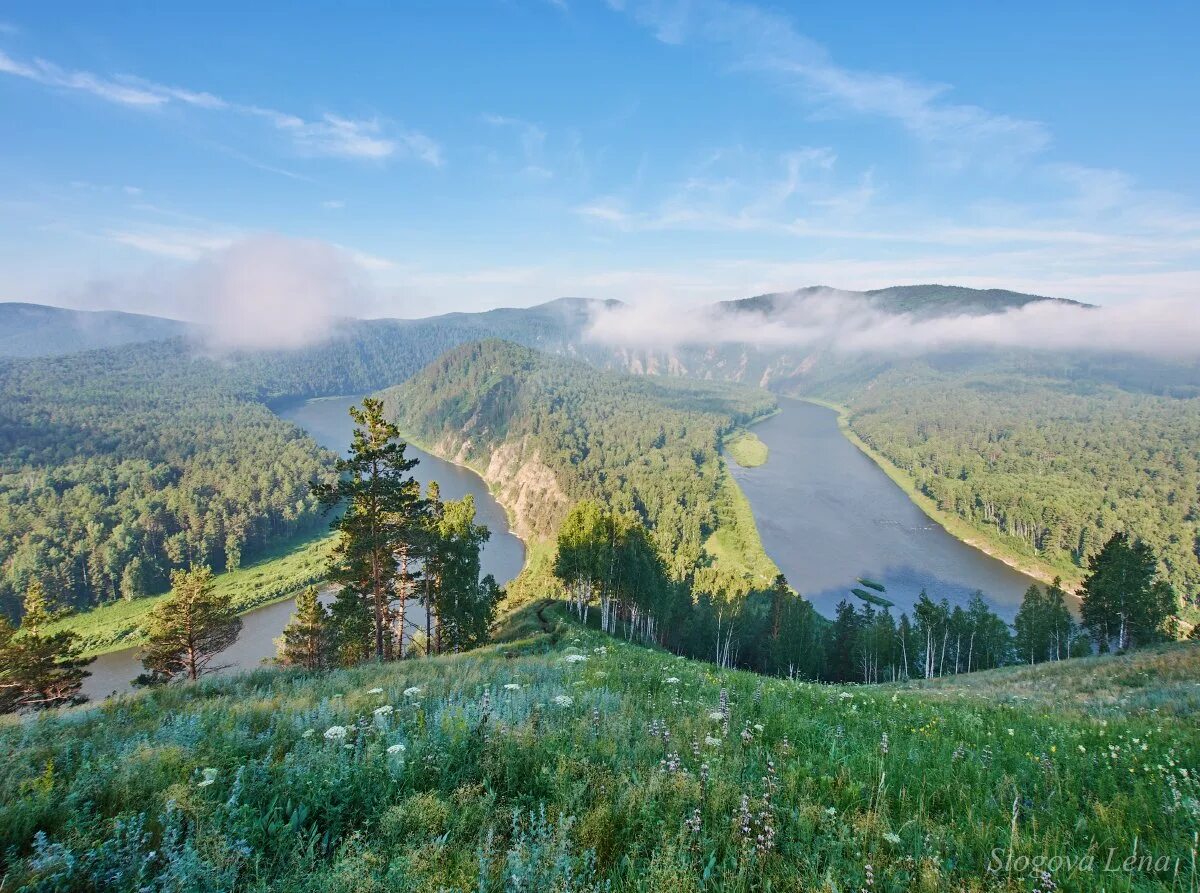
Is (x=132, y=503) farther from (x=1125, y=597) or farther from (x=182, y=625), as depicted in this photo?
(x=1125, y=597)

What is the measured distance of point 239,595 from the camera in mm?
89312

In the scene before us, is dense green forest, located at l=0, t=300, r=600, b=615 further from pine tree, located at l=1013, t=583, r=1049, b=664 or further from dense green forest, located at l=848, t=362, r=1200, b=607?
dense green forest, located at l=848, t=362, r=1200, b=607

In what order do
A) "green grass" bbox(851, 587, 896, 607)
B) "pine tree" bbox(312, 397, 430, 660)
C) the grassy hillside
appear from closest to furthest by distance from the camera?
1. the grassy hillside
2. "pine tree" bbox(312, 397, 430, 660)
3. "green grass" bbox(851, 587, 896, 607)

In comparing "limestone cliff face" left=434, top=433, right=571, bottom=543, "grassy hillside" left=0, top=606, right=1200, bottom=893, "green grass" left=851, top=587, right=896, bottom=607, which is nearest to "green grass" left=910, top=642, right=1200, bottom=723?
"grassy hillside" left=0, top=606, right=1200, bottom=893

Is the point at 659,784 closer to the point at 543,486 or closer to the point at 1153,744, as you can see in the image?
the point at 1153,744

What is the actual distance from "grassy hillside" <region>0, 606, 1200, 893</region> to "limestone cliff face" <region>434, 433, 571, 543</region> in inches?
4682

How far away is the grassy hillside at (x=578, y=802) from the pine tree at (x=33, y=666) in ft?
91.4

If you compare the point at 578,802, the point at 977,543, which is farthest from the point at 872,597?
the point at 578,802

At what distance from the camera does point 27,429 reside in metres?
171

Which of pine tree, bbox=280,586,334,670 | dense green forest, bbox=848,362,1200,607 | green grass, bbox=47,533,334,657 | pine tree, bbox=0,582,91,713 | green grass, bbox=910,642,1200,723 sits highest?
green grass, bbox=910,642,1200,723

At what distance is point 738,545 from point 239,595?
95843mm

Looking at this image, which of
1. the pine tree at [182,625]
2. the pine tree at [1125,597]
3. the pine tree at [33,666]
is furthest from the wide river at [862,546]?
the pine tree at [33,666]

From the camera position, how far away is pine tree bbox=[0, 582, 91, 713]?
2455 centimetres

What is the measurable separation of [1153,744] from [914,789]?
13.9ft
